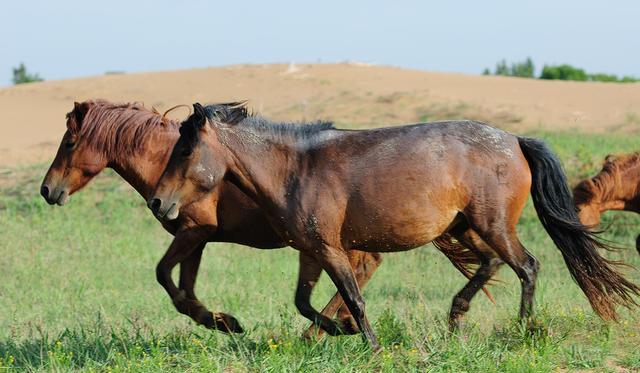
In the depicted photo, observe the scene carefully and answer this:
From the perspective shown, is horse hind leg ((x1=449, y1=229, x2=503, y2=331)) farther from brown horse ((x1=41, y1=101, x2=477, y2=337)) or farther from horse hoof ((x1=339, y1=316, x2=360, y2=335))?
horse hoof ((x1=339, y1=316, x2=360, y2=335))

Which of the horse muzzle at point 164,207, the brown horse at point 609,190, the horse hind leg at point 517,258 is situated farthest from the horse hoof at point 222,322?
the brown horse at point 609,190

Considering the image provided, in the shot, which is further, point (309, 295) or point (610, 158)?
point (610, 158)

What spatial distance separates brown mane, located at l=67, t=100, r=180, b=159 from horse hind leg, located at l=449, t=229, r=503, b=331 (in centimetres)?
255

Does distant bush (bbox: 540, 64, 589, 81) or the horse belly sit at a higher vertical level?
the horse belly

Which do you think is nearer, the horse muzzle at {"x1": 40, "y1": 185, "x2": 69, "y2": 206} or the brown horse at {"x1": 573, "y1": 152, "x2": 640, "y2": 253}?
the horse muzzle at {"x1": 40, "y1": 185, "x2": 69, "y2": 206}

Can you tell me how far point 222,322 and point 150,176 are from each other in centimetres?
140

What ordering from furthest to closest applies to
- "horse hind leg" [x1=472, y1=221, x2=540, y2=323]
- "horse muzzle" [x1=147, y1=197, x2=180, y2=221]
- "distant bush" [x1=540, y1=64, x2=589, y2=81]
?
"distant bush" [x1=540, y1=64, x2=589, y2=81]
"horse hind leg" [x1=472, y1=221, x2=540, y2=323]
"horse muzzle" [x1=147, y1=197, x2=180, y2=221]

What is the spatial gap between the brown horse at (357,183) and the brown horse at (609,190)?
13.9 ft

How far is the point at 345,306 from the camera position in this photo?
6.95 meters

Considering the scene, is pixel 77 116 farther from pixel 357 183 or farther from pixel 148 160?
pixel 357 183

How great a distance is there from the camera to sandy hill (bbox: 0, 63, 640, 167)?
22.0m

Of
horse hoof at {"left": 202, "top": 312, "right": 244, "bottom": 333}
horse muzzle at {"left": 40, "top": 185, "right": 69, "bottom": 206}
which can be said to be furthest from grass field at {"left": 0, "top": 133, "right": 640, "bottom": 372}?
horse muzzle at {"left": 40, "top": 185, "right": 69, "bottom": 206}

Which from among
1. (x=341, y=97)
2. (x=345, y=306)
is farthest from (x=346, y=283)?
(x=341, y=97)

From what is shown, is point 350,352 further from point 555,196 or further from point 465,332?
point 555,196
